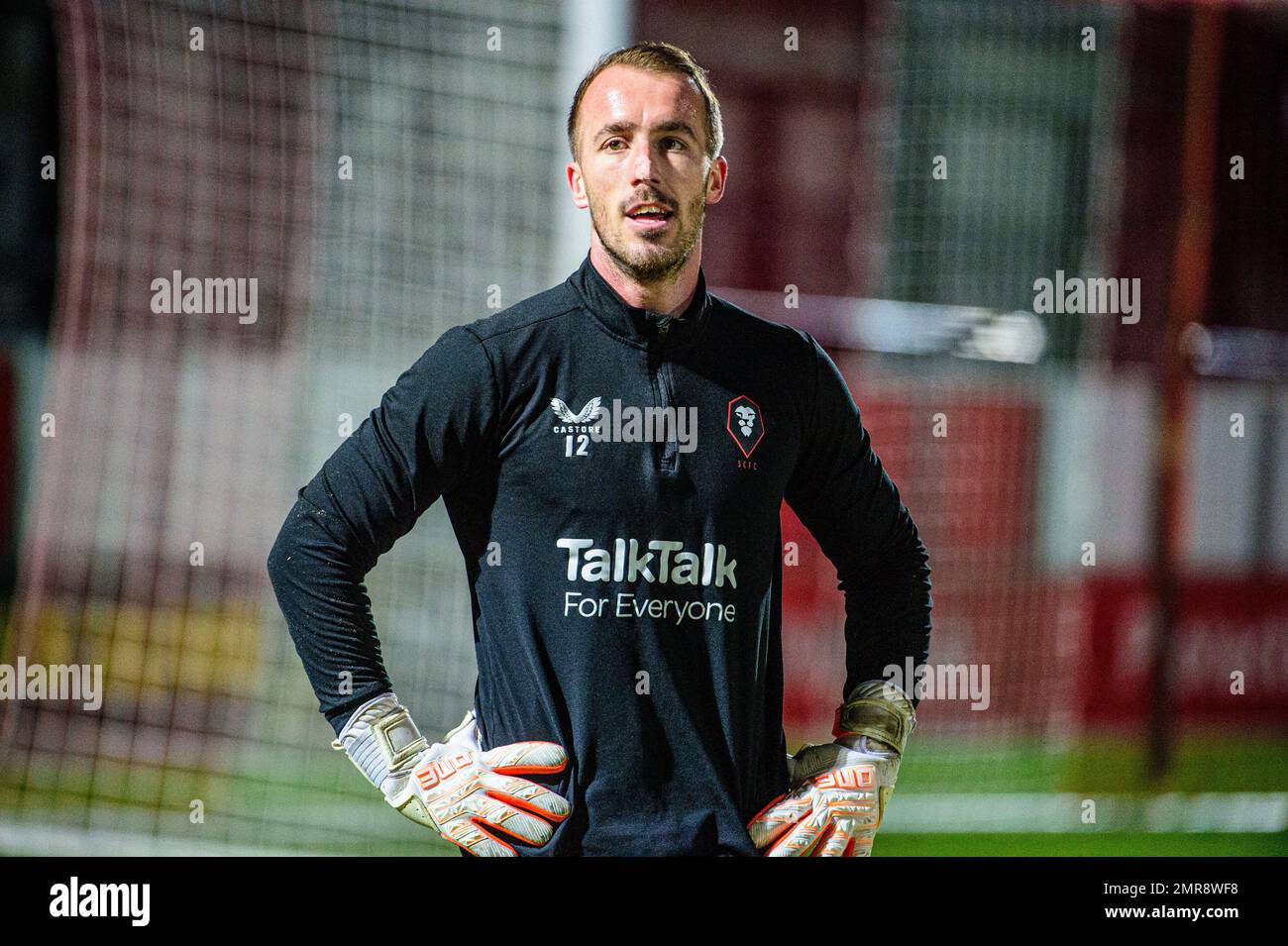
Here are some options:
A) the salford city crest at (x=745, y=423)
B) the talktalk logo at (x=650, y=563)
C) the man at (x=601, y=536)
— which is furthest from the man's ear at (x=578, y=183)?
the talktalk logo at (x=650, y=563)

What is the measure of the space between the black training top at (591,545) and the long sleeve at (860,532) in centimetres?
11

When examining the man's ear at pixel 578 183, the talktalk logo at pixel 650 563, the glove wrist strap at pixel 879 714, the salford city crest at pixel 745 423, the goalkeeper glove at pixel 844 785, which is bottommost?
the goalkeeper glove at pixel 844 785

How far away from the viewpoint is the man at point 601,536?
5.36 ft

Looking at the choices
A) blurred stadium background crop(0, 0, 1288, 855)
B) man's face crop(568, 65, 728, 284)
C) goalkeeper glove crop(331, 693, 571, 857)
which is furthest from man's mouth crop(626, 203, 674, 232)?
blurred stadium background crop(0, 0, 1288, 855)

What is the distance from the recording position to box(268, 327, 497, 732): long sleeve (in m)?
1.63

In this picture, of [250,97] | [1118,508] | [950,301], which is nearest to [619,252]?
[250,97]

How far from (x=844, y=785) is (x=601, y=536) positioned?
51 cm

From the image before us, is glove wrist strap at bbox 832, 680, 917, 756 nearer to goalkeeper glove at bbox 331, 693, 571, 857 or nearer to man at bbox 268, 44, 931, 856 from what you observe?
man at bbox 268, 44, 931, 856

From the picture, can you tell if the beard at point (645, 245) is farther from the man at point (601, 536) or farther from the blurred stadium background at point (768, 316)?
the blurred stadium background at point (768, 316)

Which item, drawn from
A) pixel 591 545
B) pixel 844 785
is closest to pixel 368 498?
pixel 591 545

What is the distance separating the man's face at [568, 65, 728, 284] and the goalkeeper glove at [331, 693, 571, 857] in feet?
2.16

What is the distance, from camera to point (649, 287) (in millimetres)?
1706

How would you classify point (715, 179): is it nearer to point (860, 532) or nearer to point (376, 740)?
point (860, 532)

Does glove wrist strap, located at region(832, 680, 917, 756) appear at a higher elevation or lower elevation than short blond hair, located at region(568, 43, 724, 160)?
lower
